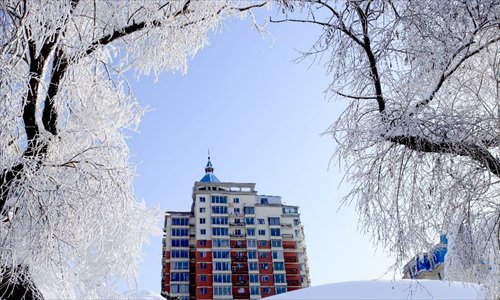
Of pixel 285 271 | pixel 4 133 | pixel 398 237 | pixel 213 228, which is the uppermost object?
pixel 213 228

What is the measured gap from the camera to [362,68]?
403 cm

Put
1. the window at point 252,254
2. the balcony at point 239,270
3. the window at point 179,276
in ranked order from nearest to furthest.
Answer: the balcony at point 239,270, the window at point 179,276, the window at point 252,254

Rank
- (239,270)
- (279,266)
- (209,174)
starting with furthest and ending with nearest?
1. (209,174)
2. (279,266)
3. (239,270)

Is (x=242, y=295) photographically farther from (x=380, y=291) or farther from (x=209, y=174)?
(x=380, y=291)

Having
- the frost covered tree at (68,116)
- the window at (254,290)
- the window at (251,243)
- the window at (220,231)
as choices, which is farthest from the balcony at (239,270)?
the frost covered tree at (68,116)

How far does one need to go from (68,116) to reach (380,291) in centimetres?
959

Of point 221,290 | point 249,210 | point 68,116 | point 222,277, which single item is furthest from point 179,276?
point 68,116

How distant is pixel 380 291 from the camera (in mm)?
12234

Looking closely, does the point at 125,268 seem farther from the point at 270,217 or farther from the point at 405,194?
the point at 270,217

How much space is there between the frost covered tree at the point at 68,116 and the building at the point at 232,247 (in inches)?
2143

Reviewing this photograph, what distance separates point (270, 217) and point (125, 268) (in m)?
58.3

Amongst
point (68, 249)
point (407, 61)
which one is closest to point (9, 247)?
point (68, 249)

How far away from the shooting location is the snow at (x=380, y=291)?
1168cm

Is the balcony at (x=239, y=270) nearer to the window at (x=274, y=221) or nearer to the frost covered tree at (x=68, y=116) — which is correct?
the window at (x=274, y=221)
